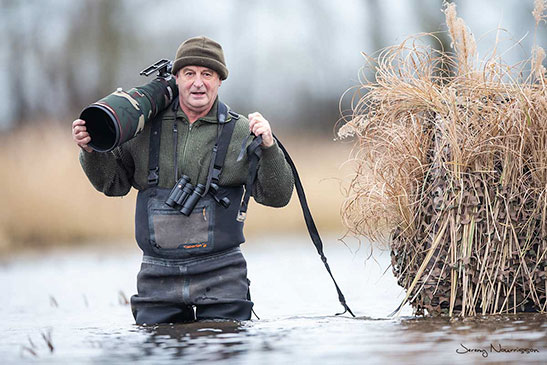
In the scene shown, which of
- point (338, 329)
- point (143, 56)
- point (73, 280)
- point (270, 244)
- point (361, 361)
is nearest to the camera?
point (361, 361)

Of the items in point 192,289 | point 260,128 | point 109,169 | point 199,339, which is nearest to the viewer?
point 199,339

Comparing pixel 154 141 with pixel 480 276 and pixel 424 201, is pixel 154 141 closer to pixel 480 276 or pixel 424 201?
pixel 424 201

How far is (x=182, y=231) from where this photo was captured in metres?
4.57

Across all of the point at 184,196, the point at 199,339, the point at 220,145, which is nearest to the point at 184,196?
the point at 184,196

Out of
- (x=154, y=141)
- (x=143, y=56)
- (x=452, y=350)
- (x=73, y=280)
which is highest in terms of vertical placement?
(x=143, y=56)

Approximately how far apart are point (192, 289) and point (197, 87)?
101 cm

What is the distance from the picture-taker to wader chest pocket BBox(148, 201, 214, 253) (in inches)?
180

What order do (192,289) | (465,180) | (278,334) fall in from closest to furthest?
1. (278,334)
2. (465,180)
3. (192,289)

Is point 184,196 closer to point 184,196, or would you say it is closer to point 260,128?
point 184,196

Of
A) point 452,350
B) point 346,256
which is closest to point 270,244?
point 346,256

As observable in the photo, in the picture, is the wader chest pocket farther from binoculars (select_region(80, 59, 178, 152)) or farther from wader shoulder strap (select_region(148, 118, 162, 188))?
binoculars (select_region(80, 59, 178, 152))

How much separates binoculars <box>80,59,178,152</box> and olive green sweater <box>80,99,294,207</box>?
0.10 metres

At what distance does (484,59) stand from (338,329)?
152 cm

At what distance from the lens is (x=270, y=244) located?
1102 centimetres
